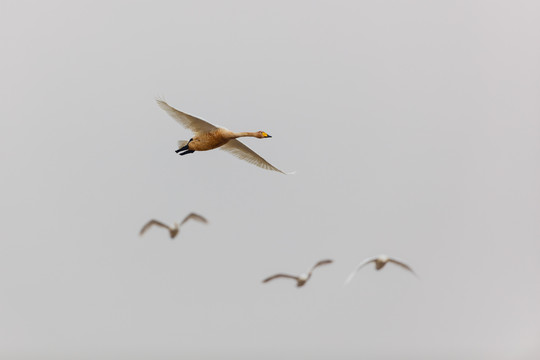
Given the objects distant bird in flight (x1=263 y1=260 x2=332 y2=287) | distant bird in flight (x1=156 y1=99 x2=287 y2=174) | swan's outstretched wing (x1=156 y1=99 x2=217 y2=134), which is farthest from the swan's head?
distant bird in flight (x1=263 y1=260 x2=332 y2=287)

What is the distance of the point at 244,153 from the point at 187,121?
1656mm

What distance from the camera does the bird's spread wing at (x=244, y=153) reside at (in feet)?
75.8

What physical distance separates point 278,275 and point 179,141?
5.60 meters

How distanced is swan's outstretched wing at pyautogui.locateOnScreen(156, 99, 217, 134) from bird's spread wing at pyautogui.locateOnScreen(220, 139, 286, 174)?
3.24 feet

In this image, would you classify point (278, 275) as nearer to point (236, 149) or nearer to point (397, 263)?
point (397, 263)

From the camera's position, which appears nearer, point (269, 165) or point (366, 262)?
point (269, 165)

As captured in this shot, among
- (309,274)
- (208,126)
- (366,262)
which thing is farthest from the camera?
(309,274)

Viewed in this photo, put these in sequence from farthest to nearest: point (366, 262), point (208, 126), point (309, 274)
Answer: point (309, 274)
point (366, 262)
point (208, 126)

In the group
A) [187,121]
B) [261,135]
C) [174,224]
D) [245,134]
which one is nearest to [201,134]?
[187,121]

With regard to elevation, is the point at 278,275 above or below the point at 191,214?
below

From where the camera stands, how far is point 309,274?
28312 millimetres

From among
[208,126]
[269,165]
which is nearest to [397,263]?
[269,165]

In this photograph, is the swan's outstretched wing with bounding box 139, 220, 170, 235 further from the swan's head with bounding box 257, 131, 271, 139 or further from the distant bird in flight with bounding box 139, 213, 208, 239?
the swan's head with bounding box 257, 131, 271, 139

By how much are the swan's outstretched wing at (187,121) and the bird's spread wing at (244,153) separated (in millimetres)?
988
